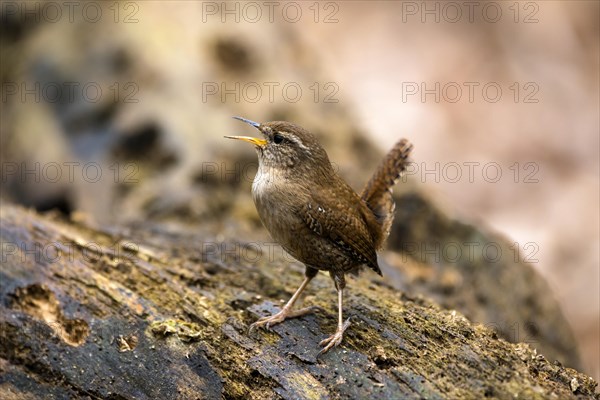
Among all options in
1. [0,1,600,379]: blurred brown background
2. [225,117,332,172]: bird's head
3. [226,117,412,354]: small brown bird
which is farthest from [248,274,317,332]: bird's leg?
[0,1,600,379]: blurred brown background

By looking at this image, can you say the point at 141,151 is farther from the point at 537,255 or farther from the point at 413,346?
the point at 537,255

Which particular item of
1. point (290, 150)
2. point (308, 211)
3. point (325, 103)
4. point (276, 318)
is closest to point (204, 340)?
point (276, 318)

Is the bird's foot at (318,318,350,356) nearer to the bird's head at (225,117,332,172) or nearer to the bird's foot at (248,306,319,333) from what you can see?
the bird's foot at (248,306,319,333)

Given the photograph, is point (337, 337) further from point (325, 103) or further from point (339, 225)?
point (325, 103)

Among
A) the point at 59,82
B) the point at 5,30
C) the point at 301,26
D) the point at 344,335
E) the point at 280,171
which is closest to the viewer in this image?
the point at 344,335

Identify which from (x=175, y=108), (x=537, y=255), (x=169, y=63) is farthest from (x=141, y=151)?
(x=537, y=255)

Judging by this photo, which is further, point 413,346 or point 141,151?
point 141,151
